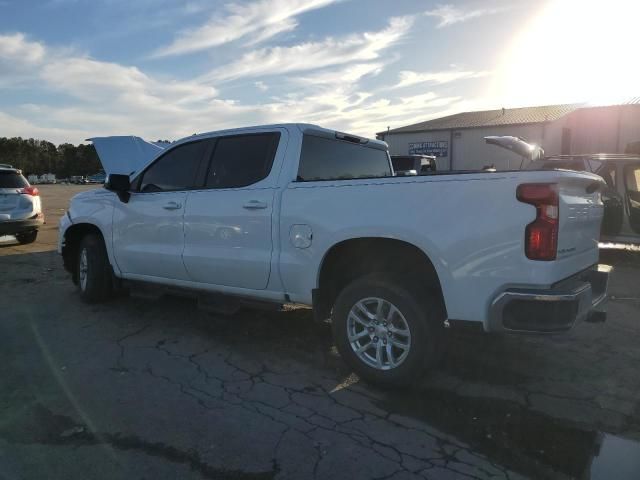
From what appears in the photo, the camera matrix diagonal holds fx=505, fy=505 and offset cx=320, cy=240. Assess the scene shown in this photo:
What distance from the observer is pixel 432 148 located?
1628 inches

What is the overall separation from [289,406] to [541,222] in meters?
2.03

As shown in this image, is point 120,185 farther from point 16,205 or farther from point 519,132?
point 519,132

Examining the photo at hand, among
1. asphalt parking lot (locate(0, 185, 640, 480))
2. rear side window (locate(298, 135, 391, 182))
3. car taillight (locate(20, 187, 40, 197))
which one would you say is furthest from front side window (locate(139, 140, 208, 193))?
car taillight (locate(20, 187, 40, 197))

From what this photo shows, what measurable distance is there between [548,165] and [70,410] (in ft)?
24.4

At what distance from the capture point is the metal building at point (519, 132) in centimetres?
3397

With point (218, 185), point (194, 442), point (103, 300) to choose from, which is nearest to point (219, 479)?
point (194, 442)

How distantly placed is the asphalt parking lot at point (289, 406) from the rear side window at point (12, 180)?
5.56 meters

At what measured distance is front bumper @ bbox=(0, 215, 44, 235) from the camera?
9750 millimetres

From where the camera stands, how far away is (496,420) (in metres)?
3.25

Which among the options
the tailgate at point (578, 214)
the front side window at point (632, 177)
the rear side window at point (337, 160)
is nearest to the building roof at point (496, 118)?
the front side window at point (632, 177)

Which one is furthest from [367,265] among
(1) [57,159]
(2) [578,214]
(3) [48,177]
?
(1) [57,159]

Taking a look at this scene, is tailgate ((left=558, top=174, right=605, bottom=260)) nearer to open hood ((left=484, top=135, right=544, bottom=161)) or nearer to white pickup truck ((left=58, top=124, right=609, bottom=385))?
white pickup truck ((left=58, top=124, right=609, bottom=385))

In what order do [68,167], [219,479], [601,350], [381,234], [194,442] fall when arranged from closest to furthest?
1. [219,479]
2. [194,442]
3. [381,234]
4. [601,350]
5. [68,167]

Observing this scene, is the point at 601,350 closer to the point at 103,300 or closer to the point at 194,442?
the point at 194,442
